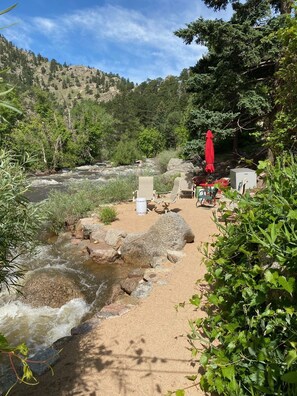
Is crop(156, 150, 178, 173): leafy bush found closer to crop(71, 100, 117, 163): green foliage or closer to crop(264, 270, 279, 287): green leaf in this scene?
crop(264, 270, 279, 287): green leaf

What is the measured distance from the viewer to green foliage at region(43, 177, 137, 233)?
923 cm

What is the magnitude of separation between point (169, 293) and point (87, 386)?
1822 millimetres

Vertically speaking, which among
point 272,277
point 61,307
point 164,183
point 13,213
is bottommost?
point 61,307

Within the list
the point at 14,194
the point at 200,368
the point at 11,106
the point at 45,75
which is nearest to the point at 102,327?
the point at 200,368

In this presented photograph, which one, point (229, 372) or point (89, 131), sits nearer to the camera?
point (229, 372)

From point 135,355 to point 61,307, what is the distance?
250cm

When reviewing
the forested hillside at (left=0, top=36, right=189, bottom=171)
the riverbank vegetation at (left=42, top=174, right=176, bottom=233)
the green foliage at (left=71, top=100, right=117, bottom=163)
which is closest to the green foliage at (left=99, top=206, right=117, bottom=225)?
the riverbank vegetation at (left=42, top=174, right=176, bottom=233)

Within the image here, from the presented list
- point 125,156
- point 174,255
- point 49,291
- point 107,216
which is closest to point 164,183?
point 107,216

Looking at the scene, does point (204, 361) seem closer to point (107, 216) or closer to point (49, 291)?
point (49, 291)

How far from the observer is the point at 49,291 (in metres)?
5.52

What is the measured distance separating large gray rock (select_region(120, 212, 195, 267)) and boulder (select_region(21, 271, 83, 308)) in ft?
4.72

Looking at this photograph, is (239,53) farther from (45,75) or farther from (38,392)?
(45,75)

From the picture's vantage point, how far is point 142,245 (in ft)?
20.4

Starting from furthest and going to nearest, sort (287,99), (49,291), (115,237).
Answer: (115,237) → (49,291) → (287,99)
